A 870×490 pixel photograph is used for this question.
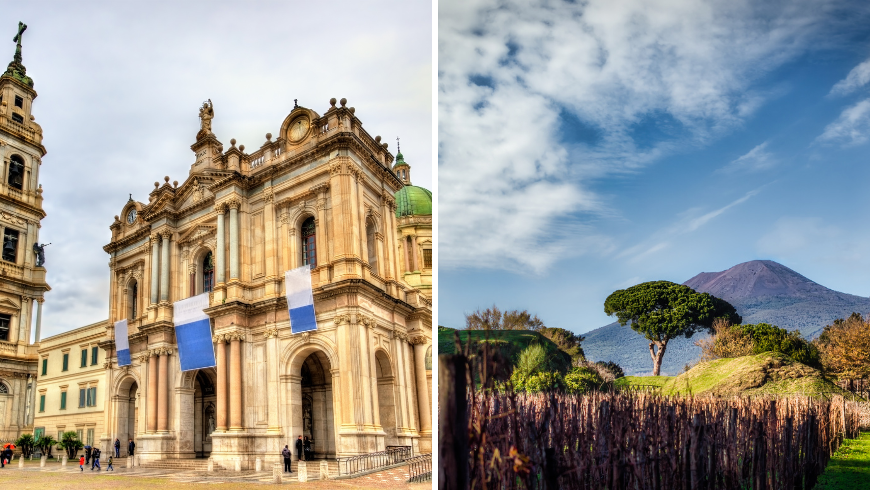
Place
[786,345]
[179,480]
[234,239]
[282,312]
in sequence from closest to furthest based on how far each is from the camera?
1. [786,345]
2. [179,480]
3. [282,312]
4. [234,239]

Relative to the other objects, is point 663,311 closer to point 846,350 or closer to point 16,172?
point 846,350

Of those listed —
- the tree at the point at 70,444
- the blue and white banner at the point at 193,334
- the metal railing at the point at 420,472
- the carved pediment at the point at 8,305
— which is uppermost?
the carved pediment at the point at 8,305

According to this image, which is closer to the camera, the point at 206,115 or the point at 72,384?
the point at 206,115

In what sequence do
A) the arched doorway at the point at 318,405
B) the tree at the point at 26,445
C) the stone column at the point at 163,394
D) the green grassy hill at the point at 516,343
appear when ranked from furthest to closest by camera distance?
the tree at the point at 26,445, the stone column at the point at 163,394, the arched doorway at the point at 318,405, the green grassy hill at the point at 516,343

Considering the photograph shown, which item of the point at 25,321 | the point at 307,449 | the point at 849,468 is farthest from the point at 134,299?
the point at 849,468

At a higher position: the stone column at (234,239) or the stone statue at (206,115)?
the stone statue at (206,115)

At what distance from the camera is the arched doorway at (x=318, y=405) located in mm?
15039

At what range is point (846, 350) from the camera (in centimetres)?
612

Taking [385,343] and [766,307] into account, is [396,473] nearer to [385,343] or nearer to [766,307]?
[385,343]

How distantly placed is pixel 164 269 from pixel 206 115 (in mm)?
5427

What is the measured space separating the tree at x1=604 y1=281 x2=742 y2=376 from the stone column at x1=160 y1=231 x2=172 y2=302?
14.6m

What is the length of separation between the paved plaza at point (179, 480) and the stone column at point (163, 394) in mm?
1721

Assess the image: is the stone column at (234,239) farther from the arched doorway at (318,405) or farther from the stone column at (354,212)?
the stone column at (354,212)

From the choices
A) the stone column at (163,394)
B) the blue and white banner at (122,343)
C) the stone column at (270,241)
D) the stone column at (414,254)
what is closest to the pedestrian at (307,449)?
the stone column at (270,241)
